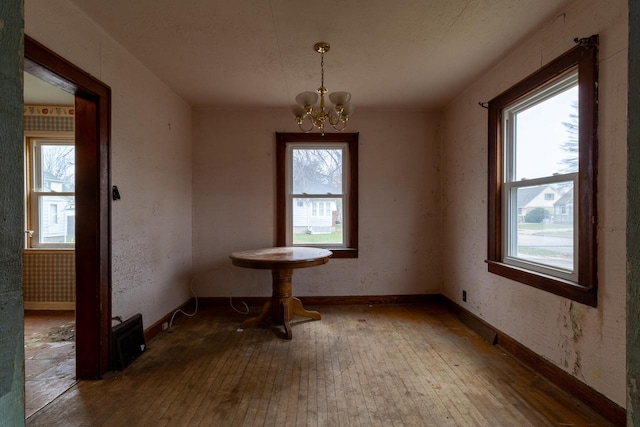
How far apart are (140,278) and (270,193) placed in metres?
1.76

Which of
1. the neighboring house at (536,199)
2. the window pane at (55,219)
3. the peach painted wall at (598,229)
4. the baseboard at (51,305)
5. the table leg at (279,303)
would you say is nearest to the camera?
the peach painted wall at (598,229)

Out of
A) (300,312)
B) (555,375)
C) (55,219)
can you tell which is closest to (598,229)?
(555,375)

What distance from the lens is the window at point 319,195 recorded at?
13.4 feet

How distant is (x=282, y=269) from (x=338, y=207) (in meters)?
1.41

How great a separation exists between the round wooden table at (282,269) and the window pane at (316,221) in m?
0.63

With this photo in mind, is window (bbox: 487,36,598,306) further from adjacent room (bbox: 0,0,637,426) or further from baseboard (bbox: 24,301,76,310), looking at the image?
baseboard (bbox: 24,301,76,310)

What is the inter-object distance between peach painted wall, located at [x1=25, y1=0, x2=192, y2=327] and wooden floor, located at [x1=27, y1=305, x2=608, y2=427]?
0.60m

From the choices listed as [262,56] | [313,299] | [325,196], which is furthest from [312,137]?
[313,299]

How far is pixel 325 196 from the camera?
4.09m

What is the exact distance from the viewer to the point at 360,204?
404cm

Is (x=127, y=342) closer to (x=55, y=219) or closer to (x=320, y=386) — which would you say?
(x=320, y=386)

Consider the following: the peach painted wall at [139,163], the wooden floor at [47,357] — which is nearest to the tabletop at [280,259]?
the peach painted wall at [139,163]

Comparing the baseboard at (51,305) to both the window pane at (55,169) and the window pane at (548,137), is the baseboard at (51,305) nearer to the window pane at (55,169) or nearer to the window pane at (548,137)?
the window pane at (55,169)

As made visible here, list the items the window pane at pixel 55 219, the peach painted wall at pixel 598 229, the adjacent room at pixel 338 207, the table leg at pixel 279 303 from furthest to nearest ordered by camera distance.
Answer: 1. the window pane at pixel 55 219
2. the table leg at pixel 279 303
3. the adjacent room at pixel 338 207
4. the peach painted wall at pixel 598 229
